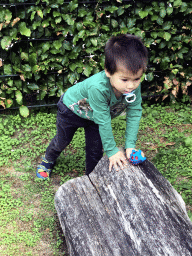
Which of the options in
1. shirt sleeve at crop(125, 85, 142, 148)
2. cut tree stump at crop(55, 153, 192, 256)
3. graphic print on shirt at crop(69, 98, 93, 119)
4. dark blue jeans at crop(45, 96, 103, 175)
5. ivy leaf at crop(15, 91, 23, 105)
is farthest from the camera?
ivy leaf at crop(15, 91, 23, 105)

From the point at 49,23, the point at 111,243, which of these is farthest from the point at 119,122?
the point at 111,243

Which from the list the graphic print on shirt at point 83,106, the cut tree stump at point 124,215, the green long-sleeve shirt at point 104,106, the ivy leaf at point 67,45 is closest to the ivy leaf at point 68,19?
the ivy leaf at point 67,45

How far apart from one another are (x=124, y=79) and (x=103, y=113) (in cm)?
36

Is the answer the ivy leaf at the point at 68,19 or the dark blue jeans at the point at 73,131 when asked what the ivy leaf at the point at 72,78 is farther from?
the dark blue jeans at the point at 73,131

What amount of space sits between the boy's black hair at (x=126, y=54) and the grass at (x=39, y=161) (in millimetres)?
1619

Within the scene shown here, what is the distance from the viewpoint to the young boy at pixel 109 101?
2.14 m

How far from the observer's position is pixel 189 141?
392 cm

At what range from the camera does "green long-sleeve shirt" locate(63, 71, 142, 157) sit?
238 centimetres

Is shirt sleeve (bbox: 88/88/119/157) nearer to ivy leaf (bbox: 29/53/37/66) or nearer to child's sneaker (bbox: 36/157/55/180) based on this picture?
child's sneaker (bbox: 36/157/55/180)

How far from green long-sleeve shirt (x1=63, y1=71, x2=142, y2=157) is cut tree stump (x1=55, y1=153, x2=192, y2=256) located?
0.22m

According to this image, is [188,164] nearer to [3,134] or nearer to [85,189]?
[85,189]

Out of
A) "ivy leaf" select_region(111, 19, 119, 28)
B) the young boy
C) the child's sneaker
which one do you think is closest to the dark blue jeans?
the young boy

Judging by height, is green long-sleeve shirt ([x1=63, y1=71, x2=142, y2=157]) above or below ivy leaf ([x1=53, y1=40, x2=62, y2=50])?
below

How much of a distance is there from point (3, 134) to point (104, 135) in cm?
203
